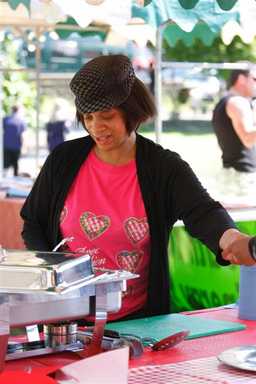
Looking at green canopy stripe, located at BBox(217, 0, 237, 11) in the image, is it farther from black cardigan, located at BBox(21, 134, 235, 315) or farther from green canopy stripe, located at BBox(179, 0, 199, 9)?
black cardigan, located at BBox(21, 134, 235, 315)

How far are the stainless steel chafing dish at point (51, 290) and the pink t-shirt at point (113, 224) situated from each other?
0.35 m

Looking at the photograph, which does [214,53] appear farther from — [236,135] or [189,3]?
[189,3]

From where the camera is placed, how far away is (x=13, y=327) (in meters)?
2.00

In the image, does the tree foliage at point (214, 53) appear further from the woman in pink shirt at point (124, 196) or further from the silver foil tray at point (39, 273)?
the silver foil tray at point (39, 273)

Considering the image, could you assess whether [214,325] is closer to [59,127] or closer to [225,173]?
[225,173]

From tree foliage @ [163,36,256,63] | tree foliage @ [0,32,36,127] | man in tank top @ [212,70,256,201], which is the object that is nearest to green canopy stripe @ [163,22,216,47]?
man in tank top @ [212,70,256,201]

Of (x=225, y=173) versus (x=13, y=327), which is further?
(x=225, y=173)

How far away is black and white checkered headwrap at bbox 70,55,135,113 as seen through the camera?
250 centimetres

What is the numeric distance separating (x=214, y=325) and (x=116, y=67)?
761 mm

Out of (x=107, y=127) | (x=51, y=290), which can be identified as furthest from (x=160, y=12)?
(x=51, y=290)

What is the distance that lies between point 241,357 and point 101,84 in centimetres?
86

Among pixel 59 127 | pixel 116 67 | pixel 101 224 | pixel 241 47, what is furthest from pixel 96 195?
pixel 241 47

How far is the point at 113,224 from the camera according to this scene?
8.38 ft

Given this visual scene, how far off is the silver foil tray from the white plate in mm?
370
